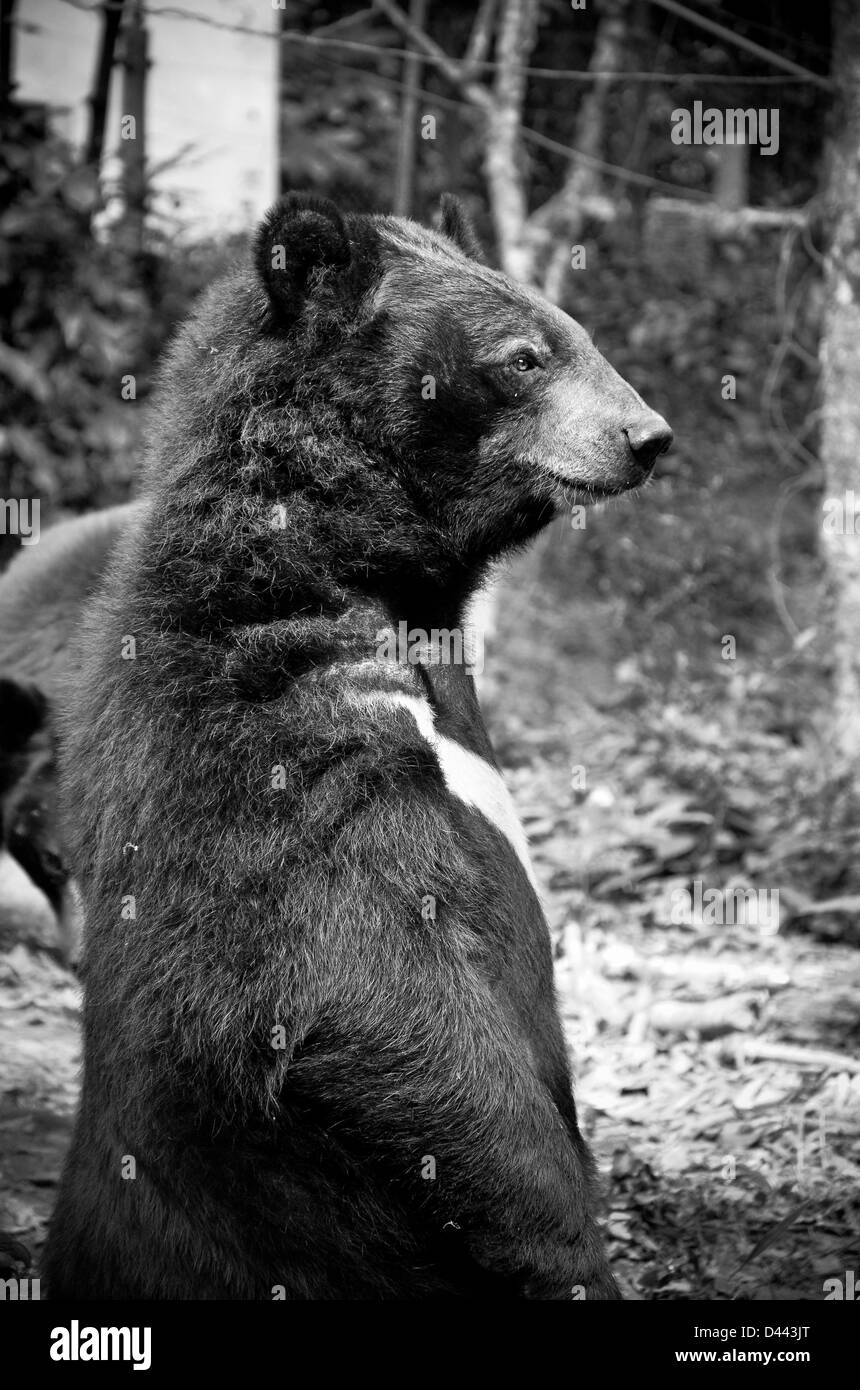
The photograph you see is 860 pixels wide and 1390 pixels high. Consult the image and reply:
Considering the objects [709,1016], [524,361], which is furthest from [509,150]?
[524,361]

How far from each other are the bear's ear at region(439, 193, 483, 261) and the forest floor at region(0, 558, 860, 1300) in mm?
1784

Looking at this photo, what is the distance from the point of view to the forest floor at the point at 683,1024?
4.07 m

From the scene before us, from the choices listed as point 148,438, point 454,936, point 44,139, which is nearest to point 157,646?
point 148,438

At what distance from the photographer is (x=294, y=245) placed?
311 centimetres

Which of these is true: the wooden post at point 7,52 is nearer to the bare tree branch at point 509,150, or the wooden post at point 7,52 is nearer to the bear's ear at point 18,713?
the bare tree branch at point 509,150

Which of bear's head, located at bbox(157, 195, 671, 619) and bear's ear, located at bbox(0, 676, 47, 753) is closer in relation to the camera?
bear's head, located at bbox(157, 195, 671, 619)

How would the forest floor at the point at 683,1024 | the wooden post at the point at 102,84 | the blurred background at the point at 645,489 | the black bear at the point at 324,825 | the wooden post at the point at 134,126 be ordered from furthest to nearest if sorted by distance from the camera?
the wooden post at the point at 102,84 < the wooden post at the point at 134,126 < the blurred background at the point at 645,489 < the forest floor at the point at 683,1024 < the black bear at the point at 324,825

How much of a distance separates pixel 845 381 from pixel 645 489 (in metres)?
3.67

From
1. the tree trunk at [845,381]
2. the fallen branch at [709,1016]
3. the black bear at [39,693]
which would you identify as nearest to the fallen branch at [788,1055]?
the fallen branch at [709,1016]

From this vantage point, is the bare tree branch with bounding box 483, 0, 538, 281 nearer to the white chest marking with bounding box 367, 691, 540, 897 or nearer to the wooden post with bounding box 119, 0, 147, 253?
the wooden post with bounding box 119, 0, 147, 253

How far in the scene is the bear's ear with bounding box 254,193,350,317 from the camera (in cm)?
310

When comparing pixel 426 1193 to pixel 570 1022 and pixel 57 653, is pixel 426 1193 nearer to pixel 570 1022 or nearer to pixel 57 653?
pixel 570 1022

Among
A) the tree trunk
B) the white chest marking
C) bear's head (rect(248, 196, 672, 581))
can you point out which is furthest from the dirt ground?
bear's head (rect(248, 196, 672, 581))

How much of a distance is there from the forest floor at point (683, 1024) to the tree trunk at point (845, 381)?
2.38 ft
